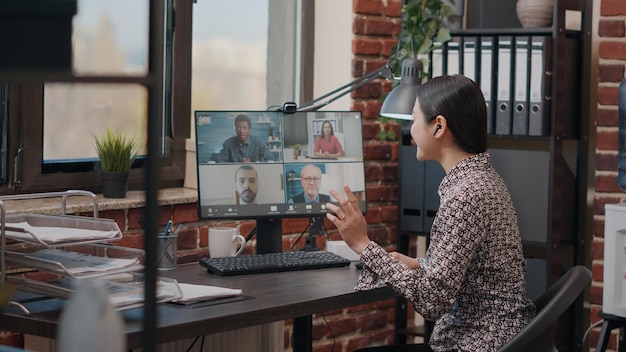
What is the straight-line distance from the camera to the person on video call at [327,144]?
2920 millimetres

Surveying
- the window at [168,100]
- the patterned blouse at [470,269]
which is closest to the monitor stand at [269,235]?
the window at [168,100]

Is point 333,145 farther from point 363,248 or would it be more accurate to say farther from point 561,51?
point 561,51

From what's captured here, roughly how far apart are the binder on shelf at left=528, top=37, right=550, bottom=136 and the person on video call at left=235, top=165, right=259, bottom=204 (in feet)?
3.99

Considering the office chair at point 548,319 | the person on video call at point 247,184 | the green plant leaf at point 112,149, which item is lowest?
the office chair at point 548,319

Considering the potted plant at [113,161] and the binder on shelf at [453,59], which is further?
the binder on shelf at [453,59]

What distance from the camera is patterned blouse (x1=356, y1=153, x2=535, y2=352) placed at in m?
2.25

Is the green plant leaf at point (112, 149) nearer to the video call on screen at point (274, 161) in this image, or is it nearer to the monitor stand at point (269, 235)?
the video call on screen at point (274, 161)

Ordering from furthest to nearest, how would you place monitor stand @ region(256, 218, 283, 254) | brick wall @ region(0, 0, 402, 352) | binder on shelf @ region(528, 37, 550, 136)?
brick wall @ region(0, 0, 402, 352), binder on shelf @ region(528, 37, 550, 136), monitor stand @ region(256, 218, 283, 254)

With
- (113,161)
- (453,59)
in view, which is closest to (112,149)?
Answer: (113,161)

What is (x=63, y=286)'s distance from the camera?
2258mm

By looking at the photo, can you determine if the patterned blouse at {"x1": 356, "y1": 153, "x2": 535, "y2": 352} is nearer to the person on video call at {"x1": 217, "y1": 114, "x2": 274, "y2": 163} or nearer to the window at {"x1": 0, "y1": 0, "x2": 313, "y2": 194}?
the person on video call at {"x1": 217, "y1": 114, "x2": 274, "y2": 163}

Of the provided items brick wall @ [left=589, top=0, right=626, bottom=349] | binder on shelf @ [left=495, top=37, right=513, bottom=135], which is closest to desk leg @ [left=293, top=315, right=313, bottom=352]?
binder on shelf @ [left=495, top=37, right=513, bottom=135]

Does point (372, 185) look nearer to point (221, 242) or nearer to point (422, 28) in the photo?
point (422, 28)

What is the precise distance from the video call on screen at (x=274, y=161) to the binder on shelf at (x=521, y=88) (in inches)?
32.9
